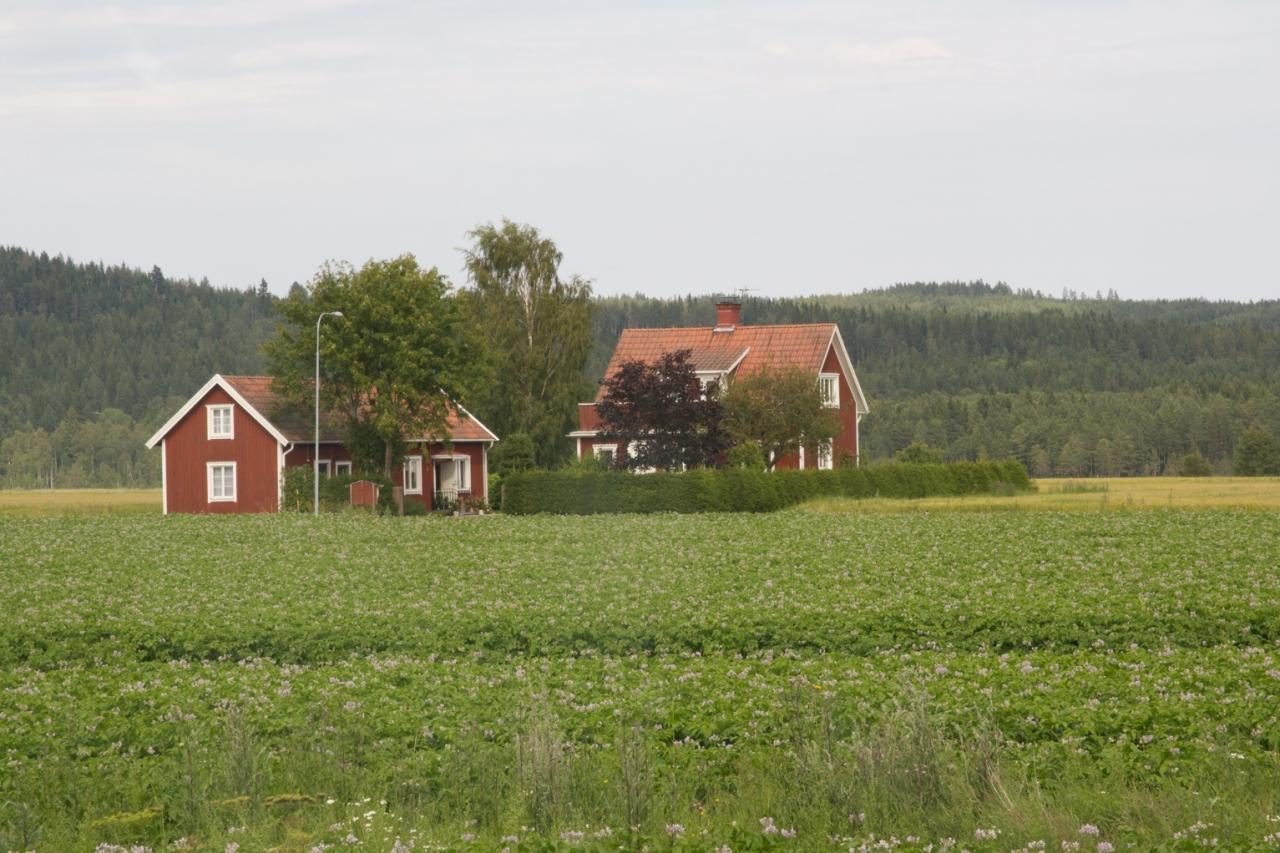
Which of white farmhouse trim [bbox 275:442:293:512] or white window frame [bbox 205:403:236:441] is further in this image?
white window frame [bbox 205:403:236:441]

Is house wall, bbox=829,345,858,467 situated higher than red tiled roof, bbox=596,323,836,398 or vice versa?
red tiled roof, bbox=596,323,836,398

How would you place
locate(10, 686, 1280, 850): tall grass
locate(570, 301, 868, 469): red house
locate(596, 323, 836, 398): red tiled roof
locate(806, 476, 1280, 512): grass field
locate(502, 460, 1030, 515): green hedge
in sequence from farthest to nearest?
locate(596, 323, 836, 398): red tiled roof, locate(570, 301, 868, 469): red house, locate(502, 460, 1030, 515): green hedge, locate(806, 476, 1280, 512): grass field, locate(10, 686, 1280, 850): tall grass

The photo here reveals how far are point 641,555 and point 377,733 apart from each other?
58.6 feet

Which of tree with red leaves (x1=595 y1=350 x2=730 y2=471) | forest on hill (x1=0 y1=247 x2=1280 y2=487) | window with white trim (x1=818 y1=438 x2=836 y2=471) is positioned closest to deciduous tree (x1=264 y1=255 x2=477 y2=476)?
tree with red leaves (x1=595 y1=350 x2=730 y2=471)

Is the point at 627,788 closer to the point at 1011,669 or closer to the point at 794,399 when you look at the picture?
the point at 1011,669

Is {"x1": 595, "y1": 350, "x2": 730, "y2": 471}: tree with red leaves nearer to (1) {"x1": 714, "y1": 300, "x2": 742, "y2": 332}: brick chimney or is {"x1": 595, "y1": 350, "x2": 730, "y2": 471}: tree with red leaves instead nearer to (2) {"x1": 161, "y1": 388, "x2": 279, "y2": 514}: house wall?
(2) {"x1": 161, "y1": 388, "x2": 279, "y2": 514}: house wall

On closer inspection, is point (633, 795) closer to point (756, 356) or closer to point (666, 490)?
point (666, 490)

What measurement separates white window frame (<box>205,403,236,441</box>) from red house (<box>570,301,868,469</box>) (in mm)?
15509

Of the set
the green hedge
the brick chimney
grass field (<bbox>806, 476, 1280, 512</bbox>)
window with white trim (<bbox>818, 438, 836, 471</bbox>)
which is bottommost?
grass field (<bbox>806, 476, 1280, 512</bbox>)

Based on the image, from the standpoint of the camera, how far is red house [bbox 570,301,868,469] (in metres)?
67.1

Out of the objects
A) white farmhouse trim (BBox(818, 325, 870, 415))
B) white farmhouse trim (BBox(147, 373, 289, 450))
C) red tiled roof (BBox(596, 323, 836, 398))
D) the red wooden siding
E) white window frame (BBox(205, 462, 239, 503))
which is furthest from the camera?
white farmhouse trim (BBox(818, 325, 870, 415))

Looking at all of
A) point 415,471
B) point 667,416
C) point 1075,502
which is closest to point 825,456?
point 667,416

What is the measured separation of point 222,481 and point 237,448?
58.6 inches

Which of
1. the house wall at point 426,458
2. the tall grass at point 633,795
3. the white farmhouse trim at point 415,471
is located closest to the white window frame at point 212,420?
the house wall at point 426,458
